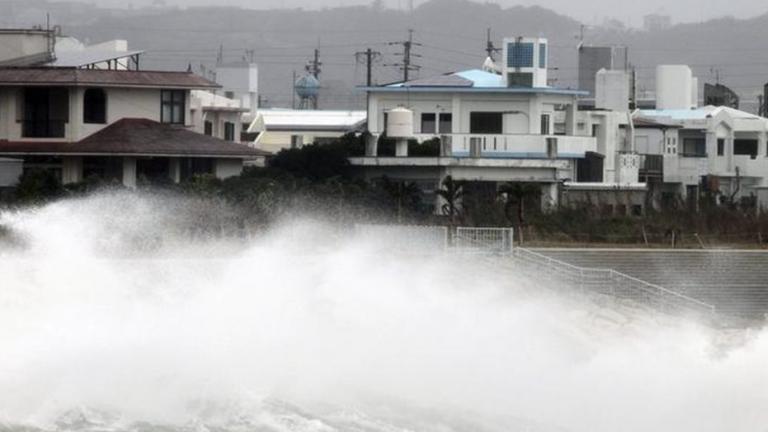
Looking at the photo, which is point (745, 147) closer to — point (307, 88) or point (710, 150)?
point (710, 150)

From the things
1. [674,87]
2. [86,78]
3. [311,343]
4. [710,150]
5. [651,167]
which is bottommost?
[311,343]

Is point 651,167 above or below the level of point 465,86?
below

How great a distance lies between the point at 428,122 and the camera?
143ft

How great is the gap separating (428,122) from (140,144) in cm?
811

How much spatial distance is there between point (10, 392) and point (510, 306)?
31.1ft

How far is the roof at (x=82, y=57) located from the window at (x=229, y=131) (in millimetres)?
5629

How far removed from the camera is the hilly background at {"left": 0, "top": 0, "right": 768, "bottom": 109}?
430ft

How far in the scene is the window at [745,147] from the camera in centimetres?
5188

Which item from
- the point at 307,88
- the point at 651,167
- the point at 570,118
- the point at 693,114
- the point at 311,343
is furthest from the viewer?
the point at 307,88

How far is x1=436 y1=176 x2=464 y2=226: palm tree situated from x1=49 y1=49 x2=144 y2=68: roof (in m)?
6.18

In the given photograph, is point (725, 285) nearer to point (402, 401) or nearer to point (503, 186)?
point (503, 186)

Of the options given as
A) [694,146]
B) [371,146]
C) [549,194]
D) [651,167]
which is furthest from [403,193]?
[694,146]

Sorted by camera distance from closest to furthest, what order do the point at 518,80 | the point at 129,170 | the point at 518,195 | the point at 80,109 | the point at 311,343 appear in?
1. the point at 311,343
2. the point at 518,195
3. the point at 129,170
4. the point at 80,109
5. the point at 518,80

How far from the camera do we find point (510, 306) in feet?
101
